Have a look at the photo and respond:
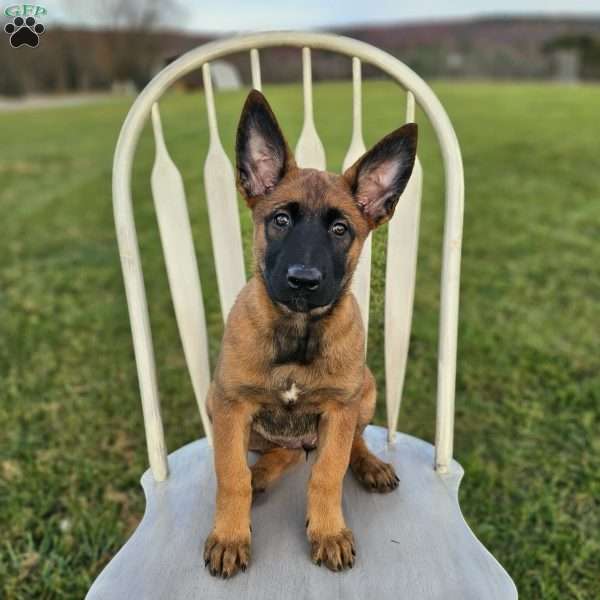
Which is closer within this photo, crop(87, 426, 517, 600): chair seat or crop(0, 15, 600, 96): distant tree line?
crop(87, 426, 517, 600): chair seat

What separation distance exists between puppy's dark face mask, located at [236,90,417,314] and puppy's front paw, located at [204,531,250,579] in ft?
1.85

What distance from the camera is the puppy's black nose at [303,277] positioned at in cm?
137

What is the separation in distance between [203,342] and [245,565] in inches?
27.6

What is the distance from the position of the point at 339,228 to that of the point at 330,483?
0.59 m

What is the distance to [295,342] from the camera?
1559mm

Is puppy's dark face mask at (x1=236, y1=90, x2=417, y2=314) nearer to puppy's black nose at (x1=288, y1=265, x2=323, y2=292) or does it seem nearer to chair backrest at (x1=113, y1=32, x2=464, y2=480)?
puppy's black nose at (x1=288, y1=265, x2=323, y2=292)

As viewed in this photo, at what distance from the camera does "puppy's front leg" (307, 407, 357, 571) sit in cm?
158

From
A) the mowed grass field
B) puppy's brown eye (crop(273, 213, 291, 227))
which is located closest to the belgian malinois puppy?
puppy's brown eye (crop(273, 213, 291, 227))

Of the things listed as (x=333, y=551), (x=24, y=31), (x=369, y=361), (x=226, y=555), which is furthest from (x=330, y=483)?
(x=24, y=31)

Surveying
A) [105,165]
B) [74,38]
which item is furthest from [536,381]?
[74,38]

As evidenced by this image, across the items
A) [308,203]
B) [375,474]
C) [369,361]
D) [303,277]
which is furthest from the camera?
[369,361]

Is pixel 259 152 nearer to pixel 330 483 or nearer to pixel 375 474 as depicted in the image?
pixel 330 483

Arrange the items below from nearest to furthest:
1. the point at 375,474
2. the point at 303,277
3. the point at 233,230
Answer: the point at 303,277, the point at 375,474, the point at 233,230

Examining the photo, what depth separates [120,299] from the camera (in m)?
4.96
